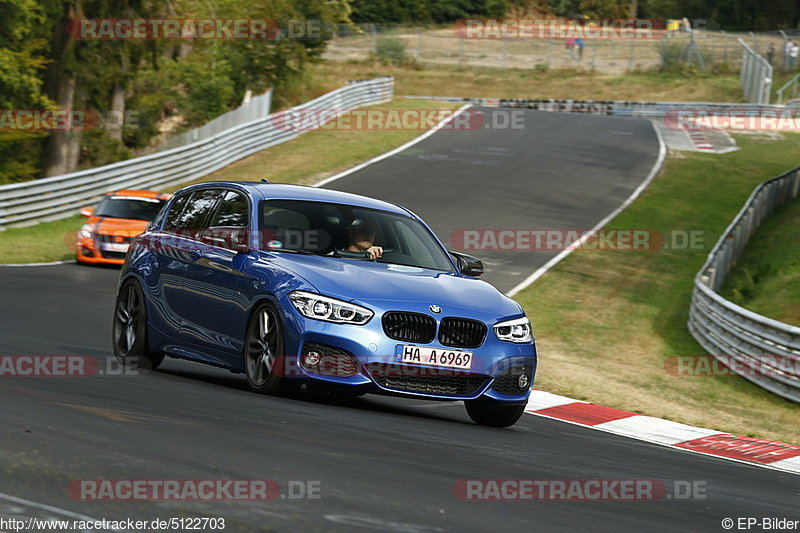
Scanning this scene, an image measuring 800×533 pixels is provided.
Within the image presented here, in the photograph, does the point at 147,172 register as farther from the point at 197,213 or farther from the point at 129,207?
the point at 197,213

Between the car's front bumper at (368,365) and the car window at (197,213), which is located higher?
the car window at (197,213)

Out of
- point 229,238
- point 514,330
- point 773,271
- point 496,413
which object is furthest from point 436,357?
point 773,271

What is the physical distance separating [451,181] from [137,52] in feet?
38.9

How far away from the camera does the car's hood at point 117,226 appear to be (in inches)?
883

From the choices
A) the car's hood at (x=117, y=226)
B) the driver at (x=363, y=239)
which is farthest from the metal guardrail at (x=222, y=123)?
the driver at (x=363, y=239)

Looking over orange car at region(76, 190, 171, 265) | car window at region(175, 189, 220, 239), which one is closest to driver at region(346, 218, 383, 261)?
car window at region(175, 189, 220, 239)

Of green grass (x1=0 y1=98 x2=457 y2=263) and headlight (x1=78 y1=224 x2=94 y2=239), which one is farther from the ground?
headlight (x1=78 y1=224 x2=94 y2=239)

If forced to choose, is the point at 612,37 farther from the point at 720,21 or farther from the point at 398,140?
the point at 398,140

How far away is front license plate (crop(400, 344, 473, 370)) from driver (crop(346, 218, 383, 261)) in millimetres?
1127

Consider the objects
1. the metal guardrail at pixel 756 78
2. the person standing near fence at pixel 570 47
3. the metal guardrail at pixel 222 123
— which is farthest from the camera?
the person standing near fence at pixel 570 47

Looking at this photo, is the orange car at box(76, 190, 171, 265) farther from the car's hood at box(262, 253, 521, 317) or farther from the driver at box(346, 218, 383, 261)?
the car's hood at box(262, 253, 521, 317)

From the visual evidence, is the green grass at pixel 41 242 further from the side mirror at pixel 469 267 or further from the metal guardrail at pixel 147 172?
the side mirror at pixel 469 267

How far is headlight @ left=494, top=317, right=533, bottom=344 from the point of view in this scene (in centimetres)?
911

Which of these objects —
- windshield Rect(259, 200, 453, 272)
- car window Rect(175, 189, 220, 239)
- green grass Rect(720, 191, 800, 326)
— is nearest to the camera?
windshield Rect(259, 200, 453, 272)
